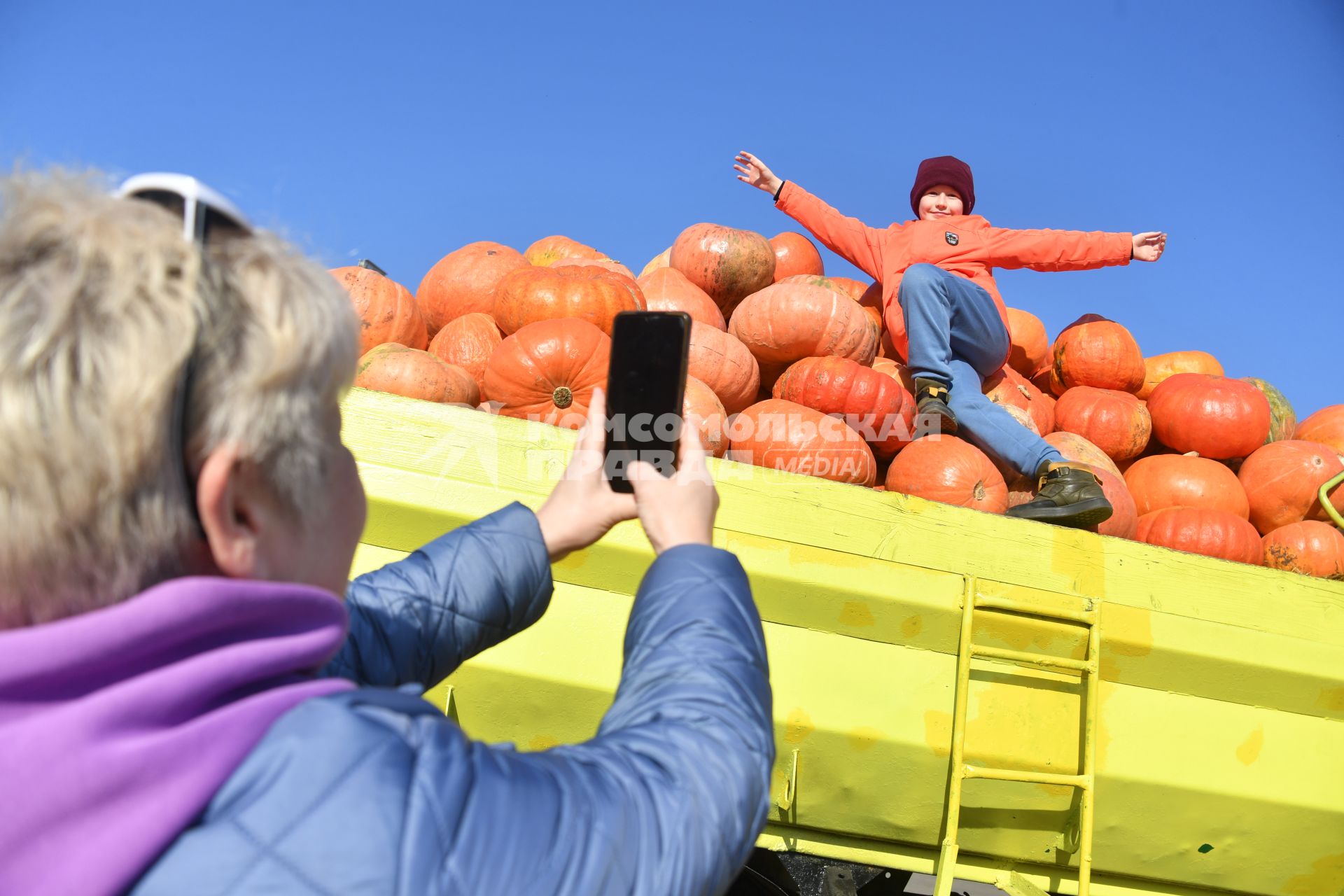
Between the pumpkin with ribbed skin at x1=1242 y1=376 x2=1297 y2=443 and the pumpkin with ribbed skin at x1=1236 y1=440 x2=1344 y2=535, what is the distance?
865 mm

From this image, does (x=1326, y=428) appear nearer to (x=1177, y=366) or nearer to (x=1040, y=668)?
(x=1177, y=366)

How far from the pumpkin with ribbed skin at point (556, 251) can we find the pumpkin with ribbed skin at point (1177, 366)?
343cm

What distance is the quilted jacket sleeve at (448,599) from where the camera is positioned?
4.25ft

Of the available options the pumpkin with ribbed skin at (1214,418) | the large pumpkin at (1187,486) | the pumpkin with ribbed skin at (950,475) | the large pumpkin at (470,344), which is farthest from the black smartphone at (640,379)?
the pumpkin with ribbed skin at (1214,418)

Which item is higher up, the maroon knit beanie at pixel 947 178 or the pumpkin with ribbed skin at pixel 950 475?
the maroon knit beanie at pixel 947 178

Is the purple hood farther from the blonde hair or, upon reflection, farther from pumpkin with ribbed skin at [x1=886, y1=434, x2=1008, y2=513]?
pumpkin with ribbed skin at [x1=886, y1=434, x2=1008, y2=513]

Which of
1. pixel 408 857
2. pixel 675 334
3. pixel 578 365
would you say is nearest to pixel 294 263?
pixel 408 857

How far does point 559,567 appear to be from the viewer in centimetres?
245

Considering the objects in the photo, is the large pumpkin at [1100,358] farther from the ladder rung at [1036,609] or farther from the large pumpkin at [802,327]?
the ladder rung at [1036,609]

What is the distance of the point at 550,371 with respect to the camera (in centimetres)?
402

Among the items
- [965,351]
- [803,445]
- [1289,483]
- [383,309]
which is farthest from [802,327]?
[1289,483]

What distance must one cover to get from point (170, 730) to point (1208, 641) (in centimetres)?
286

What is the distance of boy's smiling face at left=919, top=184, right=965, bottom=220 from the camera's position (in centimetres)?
557

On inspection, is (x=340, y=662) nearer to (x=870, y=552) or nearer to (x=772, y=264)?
(x=870, y=552)
